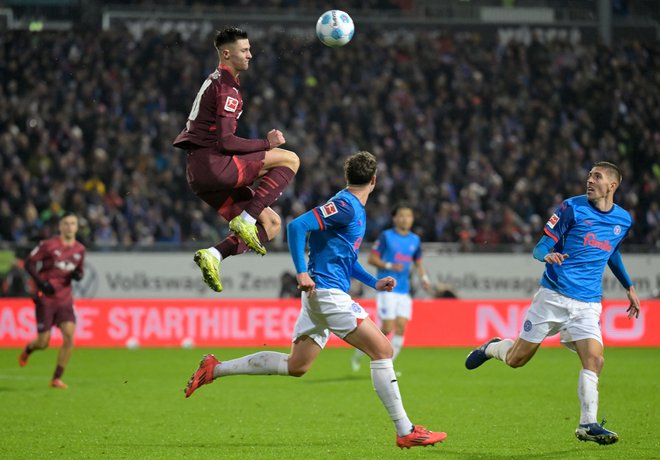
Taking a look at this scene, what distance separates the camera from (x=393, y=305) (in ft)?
49.6

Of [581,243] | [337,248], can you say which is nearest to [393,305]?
[581,243]

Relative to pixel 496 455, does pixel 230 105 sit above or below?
above

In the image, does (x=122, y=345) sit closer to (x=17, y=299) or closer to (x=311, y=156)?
(x=17, y=299)

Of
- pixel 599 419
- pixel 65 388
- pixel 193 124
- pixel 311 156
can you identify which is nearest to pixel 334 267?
pixel 193 124

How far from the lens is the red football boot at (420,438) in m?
7.71

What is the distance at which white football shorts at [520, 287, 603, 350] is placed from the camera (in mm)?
8727

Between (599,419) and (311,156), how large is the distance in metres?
14.9

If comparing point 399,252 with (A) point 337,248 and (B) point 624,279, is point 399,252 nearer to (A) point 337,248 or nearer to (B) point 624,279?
(B) point 624,279

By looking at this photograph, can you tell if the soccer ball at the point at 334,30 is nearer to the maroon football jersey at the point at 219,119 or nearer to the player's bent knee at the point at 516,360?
the maroon football jersey at the point at 219,119

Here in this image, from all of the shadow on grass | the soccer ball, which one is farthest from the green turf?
the soccer ball

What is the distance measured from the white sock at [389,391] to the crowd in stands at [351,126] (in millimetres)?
13886

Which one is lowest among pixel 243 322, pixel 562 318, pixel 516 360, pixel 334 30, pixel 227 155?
pixel 243 322

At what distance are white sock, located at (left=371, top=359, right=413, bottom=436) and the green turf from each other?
462mm

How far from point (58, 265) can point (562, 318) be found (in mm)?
7738
